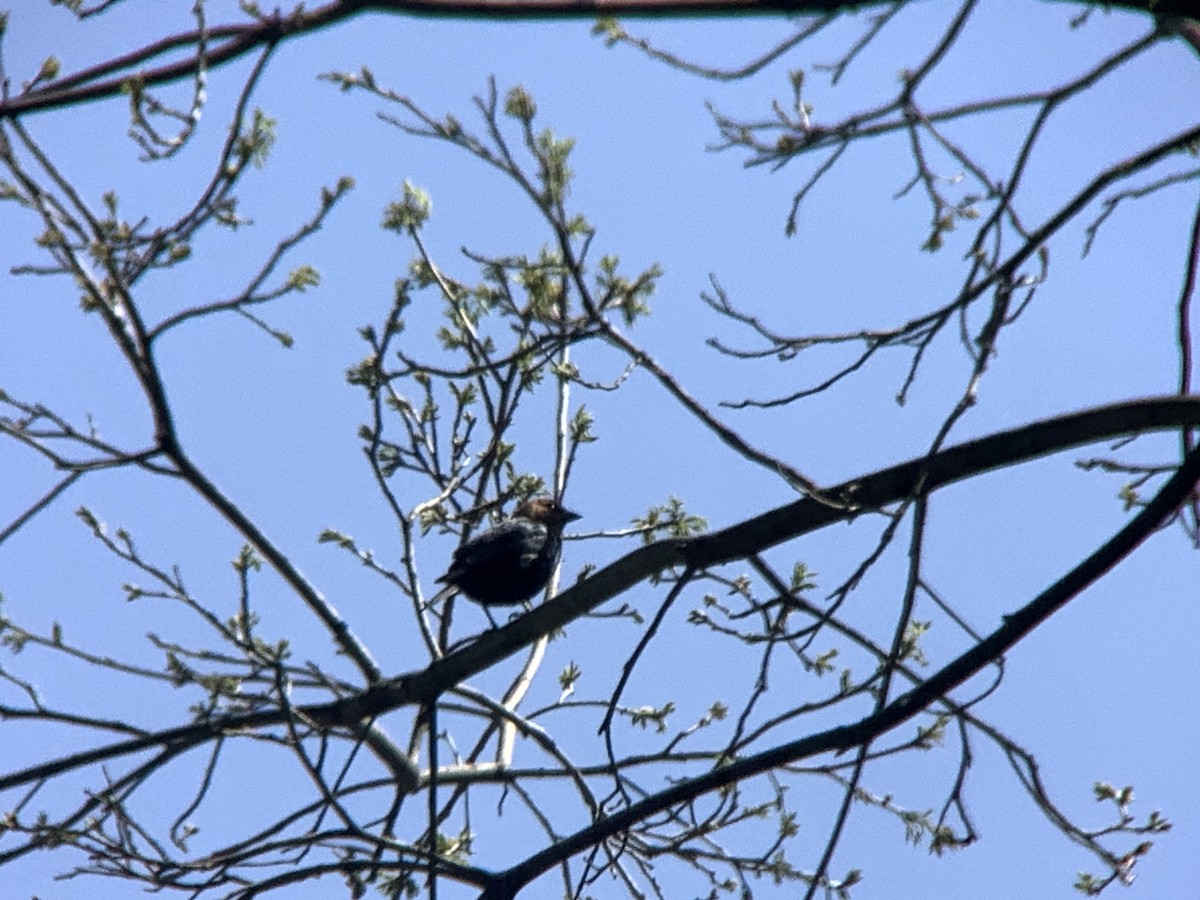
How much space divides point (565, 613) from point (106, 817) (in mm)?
1606

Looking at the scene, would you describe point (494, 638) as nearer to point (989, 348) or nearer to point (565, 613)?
point (565, 613)

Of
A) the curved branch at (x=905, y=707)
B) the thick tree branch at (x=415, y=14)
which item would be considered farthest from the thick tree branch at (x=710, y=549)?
the thick tree branch at (x=415, y=14)

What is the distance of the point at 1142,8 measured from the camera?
121 inches

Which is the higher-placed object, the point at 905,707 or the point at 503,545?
the point at 503,545

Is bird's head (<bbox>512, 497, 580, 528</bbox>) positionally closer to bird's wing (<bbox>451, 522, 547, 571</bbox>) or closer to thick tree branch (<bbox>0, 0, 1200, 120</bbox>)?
bird's wing (<bbox>451, 522, 547, 571</bbox>)

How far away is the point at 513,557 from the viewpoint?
6.16 meters

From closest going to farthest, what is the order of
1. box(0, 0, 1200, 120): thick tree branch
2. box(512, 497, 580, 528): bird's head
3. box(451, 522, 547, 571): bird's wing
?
1. box(0, 0, 1200, 120): thick tree branch
2. box(451, 522, 547, 571): bird's wing
3. box(512, 497, 580, 528): bird's head

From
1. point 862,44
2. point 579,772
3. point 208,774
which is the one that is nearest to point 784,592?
point 579,772

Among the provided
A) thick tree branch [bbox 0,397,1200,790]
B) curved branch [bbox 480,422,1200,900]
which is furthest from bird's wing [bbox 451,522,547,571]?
curved branch [bbox 480,422,1200,900]

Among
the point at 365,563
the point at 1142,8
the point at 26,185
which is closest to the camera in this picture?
the point at 1142,8

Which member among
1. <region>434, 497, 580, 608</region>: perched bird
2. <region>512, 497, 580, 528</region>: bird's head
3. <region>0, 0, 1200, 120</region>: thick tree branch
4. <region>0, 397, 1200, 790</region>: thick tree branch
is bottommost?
<region>0, 397, 1200, 790</region>: thick tree branch

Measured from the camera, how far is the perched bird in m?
5.89

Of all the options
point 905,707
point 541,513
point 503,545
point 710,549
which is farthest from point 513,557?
point 905,707

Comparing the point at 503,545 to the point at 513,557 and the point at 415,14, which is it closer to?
the point at 513,557
